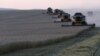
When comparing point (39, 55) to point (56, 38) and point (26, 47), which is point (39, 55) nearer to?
point (26, 47)

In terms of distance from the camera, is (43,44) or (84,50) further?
(43,44)

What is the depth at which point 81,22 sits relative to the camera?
4928 cm

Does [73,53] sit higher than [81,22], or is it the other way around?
[73,53]

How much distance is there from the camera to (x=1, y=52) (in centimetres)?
2172

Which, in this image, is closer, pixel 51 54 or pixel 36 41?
Result: pixel 51 54

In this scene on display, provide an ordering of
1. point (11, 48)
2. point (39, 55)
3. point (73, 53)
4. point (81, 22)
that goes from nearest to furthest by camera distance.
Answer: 1. point (73, 53)
2. point (39, 55)
3. point (11, 48)
4. point (81, 22)

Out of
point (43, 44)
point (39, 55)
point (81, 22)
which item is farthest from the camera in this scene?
→ point (81, 22)

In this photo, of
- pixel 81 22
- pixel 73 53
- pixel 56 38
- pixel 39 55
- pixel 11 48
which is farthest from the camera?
pixel 81 22

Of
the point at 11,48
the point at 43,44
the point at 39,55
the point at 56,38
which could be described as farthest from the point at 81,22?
the point at 39,55

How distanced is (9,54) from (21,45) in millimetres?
3754

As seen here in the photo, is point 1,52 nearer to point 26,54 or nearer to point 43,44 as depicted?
point 26,54

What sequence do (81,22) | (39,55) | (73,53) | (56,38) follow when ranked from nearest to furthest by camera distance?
1. (73,53)
2. (39,55)
3. (56,38)
4. (81,22)

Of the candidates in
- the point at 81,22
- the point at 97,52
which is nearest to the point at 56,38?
the point at 97,52

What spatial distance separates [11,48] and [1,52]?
1.96 meters
